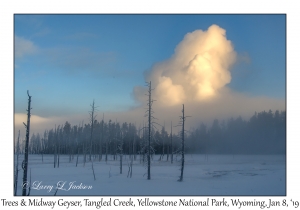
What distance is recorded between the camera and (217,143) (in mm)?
117500

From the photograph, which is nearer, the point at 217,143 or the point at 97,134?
the point at 97,134

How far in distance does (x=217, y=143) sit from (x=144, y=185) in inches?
3617

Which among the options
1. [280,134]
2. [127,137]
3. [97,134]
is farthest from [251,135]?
[97,134]

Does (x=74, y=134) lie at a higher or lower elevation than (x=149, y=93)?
lower

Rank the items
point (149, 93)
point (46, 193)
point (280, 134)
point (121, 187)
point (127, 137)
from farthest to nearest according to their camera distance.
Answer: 1. point (127, 137)
2. point (280, 134)
3. point (149, 93)
4. point (121, 187)
5. point (46, 193)

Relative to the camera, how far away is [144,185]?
30.5 metres
